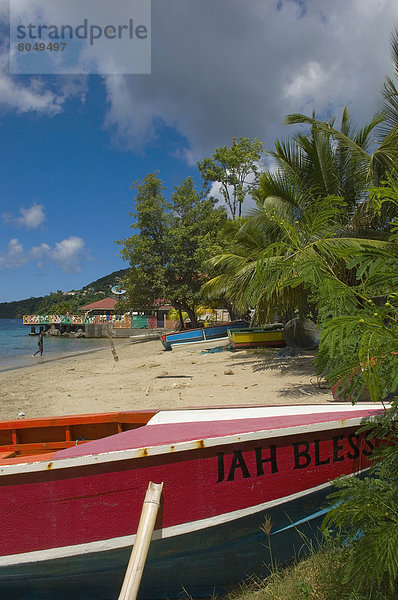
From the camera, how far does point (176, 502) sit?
2.91 metres

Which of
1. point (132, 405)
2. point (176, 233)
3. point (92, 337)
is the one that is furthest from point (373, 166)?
point (92, 337)

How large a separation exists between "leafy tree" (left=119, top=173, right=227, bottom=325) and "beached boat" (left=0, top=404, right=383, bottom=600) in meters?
25.3

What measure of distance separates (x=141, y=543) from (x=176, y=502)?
567mm

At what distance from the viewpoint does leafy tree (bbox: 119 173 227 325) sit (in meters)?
29.4

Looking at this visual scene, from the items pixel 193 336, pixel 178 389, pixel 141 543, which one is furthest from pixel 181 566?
pixel 193 336

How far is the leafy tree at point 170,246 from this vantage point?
29422mm

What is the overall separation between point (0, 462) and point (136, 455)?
1.25 m

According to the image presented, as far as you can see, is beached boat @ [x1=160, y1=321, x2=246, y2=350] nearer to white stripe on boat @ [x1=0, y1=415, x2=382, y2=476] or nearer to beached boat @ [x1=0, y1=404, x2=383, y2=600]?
beached boat @ [x1=0, y1=404, x2=383, y2=600]

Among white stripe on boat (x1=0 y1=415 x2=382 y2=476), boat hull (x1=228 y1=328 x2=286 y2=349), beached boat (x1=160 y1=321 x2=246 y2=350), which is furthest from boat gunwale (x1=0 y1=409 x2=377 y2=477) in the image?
beached boat (x1=160 y1=321 x2=246 y2=350)

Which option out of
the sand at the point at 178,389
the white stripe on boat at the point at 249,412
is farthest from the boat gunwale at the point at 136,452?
the sand at the point at 178,389

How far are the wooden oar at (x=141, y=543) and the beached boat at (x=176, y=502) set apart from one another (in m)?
0.15

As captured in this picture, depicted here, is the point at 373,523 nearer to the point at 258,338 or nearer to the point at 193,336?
the point at 258,338

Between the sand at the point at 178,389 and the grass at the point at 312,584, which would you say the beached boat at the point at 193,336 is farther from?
the grass at the point at 312,584

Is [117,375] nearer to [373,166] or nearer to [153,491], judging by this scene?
[373,166]
